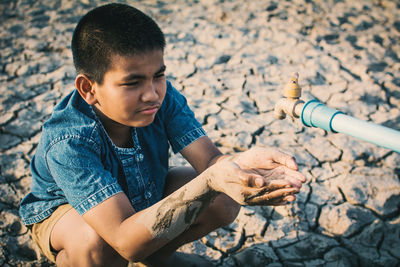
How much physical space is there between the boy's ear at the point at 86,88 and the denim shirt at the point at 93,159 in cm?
4

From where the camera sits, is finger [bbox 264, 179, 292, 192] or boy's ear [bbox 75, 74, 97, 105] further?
boy's ear [bbox 75, 74, 97, 105]

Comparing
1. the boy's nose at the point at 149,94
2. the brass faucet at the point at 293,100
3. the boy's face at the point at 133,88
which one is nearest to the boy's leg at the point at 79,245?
the boy's face at the point at 133,88

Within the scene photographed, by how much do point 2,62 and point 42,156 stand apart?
276 centimetres

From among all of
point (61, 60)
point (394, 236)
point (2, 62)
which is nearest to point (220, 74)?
point (61, 60)

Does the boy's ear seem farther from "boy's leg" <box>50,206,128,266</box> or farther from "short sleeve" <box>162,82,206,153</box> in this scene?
"boy's leg" <box>50,206,128,266</box>

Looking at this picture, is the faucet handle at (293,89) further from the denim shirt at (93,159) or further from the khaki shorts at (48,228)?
the khaki shorts at (48,228)

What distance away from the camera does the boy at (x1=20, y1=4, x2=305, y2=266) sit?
1115mm

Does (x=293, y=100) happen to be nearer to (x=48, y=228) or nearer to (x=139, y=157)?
(x=139, y=157)

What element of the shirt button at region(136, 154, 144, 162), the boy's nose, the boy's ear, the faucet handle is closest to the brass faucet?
the faucet handle

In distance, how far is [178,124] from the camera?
158 cm

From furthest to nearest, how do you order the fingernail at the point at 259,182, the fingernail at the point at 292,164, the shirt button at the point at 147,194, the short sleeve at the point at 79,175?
the shirt button at the point at 147,194 → the short sleeve at the point at 79,175 → the fingernail at the point at 292,164 → the fingernail at the point at 259,182

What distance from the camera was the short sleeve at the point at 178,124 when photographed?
5.16 feet

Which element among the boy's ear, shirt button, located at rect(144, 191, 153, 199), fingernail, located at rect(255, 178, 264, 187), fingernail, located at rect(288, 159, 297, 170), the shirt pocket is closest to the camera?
fingernail, located at rect(255, 178, 264, 187)

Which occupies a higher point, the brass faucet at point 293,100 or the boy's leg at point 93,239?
the brass faucet at point 293,100
